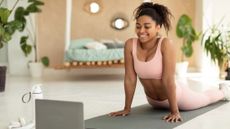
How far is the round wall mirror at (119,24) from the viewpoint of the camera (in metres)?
7.04

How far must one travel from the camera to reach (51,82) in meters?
6.23

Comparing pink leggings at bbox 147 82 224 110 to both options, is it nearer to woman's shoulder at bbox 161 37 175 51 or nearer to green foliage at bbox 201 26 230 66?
woman's shoulder at bbox 161 37 175 51

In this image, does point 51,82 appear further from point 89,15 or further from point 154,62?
point 154,62

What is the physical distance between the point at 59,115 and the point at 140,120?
865 millimetres

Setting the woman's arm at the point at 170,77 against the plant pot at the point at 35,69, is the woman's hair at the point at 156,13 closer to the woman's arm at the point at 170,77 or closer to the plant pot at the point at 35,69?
the woman's arm at the point at 170,77

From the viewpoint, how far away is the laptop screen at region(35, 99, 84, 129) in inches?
90.5

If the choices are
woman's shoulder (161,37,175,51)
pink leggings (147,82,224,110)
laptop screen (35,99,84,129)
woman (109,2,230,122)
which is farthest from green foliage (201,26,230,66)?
laptop screen (35,99,84,129)

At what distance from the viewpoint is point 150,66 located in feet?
10.1

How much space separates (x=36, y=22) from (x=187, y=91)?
4.58 m

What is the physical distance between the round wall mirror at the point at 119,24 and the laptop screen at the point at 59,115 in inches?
184

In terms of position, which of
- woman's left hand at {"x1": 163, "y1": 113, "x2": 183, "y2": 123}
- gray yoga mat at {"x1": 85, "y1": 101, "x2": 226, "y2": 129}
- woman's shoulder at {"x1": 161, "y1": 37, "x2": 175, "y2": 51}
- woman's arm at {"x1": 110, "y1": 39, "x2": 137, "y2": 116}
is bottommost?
gray yoga mat at {"x1": 85, "y1": 101, "x2": 226, "y2": 129}

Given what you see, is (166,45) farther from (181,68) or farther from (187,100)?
(181,68)

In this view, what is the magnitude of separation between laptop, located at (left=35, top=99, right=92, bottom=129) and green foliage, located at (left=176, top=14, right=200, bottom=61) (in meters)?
4.71

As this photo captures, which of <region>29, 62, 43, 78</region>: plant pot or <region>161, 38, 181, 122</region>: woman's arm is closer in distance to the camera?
<region>161, 38, 181, 122</region>: woman's arm
